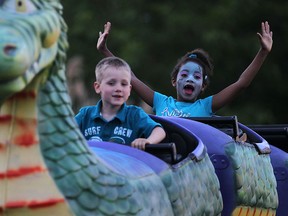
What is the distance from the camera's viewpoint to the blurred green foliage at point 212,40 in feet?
81.4

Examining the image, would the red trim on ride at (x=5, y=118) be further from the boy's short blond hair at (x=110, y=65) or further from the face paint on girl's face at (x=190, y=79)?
the face paint on girl's face at (x=190, y=79)

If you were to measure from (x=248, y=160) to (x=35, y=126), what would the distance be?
2411mm

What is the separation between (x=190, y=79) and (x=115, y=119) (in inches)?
90.2

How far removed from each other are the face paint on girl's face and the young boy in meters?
2.20

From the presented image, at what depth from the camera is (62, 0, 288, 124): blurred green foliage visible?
2481 cm

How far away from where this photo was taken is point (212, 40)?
24484 millimetres

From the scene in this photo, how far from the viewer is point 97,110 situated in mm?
5535

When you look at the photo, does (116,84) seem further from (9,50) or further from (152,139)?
(9,50)

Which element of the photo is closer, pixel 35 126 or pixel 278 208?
pixel 35 126

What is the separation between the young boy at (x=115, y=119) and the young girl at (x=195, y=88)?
219 centimetres

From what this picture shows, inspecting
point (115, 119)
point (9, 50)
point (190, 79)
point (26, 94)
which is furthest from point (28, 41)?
point (190, 79)

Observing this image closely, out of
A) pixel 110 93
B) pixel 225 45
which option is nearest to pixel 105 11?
pixel 225 45

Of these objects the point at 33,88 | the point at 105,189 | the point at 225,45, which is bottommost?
the point at 225,45

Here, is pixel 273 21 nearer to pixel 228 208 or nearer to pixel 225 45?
pixel 225 45
